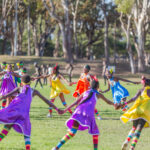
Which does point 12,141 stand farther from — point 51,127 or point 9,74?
point 9,74

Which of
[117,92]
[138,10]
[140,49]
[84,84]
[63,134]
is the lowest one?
[63,134]

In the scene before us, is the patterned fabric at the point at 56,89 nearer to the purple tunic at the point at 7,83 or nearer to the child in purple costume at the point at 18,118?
the purple tunic at the point at 7,83

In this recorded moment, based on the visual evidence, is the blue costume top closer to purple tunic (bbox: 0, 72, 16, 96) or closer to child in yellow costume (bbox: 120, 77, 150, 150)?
purple tunic (bbox: 0, 72, 16, 96)

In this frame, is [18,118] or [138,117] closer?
[18,118]

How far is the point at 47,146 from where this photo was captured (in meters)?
9.41

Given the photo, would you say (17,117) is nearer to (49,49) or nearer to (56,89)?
(56,89)

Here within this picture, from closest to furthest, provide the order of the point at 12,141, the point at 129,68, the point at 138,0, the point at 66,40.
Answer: the point at 12,141 → the point at 138,0 → the point at 66,40 → the point at 129,68

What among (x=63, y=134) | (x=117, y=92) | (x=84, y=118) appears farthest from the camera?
(x=117, y=92)

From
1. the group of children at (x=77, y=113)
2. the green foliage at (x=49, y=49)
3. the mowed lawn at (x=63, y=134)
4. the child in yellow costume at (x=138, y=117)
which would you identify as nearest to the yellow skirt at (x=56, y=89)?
the mowed lawn at (x=63, y=134)

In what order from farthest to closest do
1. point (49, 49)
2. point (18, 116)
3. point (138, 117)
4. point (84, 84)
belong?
point (49, 49)
point (84, 84)
point (138, 117)
point (18, 116)

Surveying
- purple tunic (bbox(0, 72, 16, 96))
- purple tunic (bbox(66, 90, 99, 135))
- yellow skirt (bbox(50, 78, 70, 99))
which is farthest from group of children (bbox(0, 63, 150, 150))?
purple tunic (bbox(0, 72, 16, 96))

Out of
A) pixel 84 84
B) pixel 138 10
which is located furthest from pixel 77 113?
pixel 138 10

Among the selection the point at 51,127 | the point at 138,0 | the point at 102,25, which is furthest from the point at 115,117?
the point at 102,25

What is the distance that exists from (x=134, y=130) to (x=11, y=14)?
49212 mm
